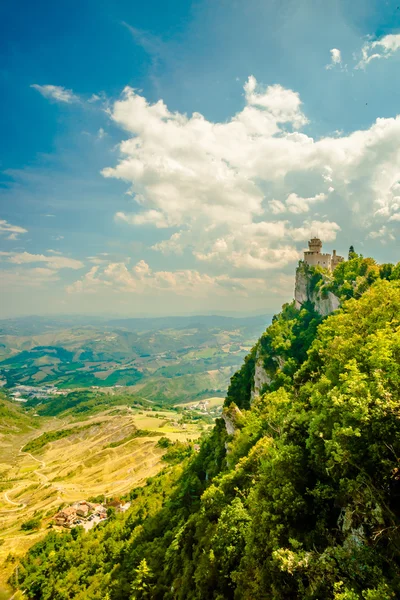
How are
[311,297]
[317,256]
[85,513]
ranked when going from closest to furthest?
[311,297] → [85,513] → [317,256]

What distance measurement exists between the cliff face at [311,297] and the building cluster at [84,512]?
285 feet

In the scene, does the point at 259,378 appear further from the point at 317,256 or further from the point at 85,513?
the point at 85,513

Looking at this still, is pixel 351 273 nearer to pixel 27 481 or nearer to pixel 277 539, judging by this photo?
pixel 277 539

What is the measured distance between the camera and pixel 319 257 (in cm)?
10431

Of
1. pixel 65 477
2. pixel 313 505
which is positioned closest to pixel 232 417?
pixel 313 505

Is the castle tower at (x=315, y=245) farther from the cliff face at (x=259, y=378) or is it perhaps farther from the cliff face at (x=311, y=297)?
the cliff face at (x=259, y=378)

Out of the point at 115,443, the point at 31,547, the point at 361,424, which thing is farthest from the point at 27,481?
the point at 361,424

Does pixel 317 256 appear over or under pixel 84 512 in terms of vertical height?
over

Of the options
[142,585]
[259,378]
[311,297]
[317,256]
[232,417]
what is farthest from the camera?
[317,256]

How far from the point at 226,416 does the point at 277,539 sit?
166 feet

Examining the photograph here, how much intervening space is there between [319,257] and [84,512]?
114 meters

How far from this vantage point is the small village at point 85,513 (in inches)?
3691

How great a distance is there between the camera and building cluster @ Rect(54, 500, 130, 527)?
312 feet

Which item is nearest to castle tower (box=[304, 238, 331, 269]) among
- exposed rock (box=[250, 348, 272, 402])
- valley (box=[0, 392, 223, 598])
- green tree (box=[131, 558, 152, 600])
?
exposed rock (box=[250, 348, 272, 402])
